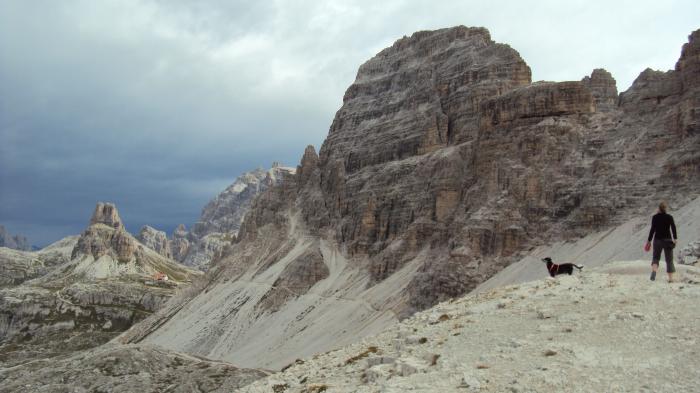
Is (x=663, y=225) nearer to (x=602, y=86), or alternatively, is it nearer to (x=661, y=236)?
(x=661, y=236)

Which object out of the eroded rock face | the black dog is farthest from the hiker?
the eroded rock face

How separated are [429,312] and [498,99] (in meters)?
85.1

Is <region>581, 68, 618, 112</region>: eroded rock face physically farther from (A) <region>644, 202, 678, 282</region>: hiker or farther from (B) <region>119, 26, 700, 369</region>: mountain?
(A) <region>644, 202, 678, 282</region>: hiker

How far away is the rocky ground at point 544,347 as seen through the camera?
1526 centimetres

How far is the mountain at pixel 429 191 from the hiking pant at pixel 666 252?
60.7 metres

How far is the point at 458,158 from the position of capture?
12162cm

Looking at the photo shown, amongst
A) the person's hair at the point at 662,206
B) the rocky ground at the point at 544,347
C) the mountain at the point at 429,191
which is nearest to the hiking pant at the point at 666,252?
the rocky ground at the point at 544,347

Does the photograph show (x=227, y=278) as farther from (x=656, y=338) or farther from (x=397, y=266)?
(x=656, y=338)

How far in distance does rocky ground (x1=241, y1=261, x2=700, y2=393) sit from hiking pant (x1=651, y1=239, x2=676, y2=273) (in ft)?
2.05

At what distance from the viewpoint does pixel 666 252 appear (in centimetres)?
2308

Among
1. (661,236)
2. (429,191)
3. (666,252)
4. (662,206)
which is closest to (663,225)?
(661,236)

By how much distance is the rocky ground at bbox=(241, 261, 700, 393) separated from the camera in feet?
50.1

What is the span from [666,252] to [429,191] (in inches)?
4060

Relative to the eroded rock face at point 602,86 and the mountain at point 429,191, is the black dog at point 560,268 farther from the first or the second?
the eroded rock face at point 602,86
